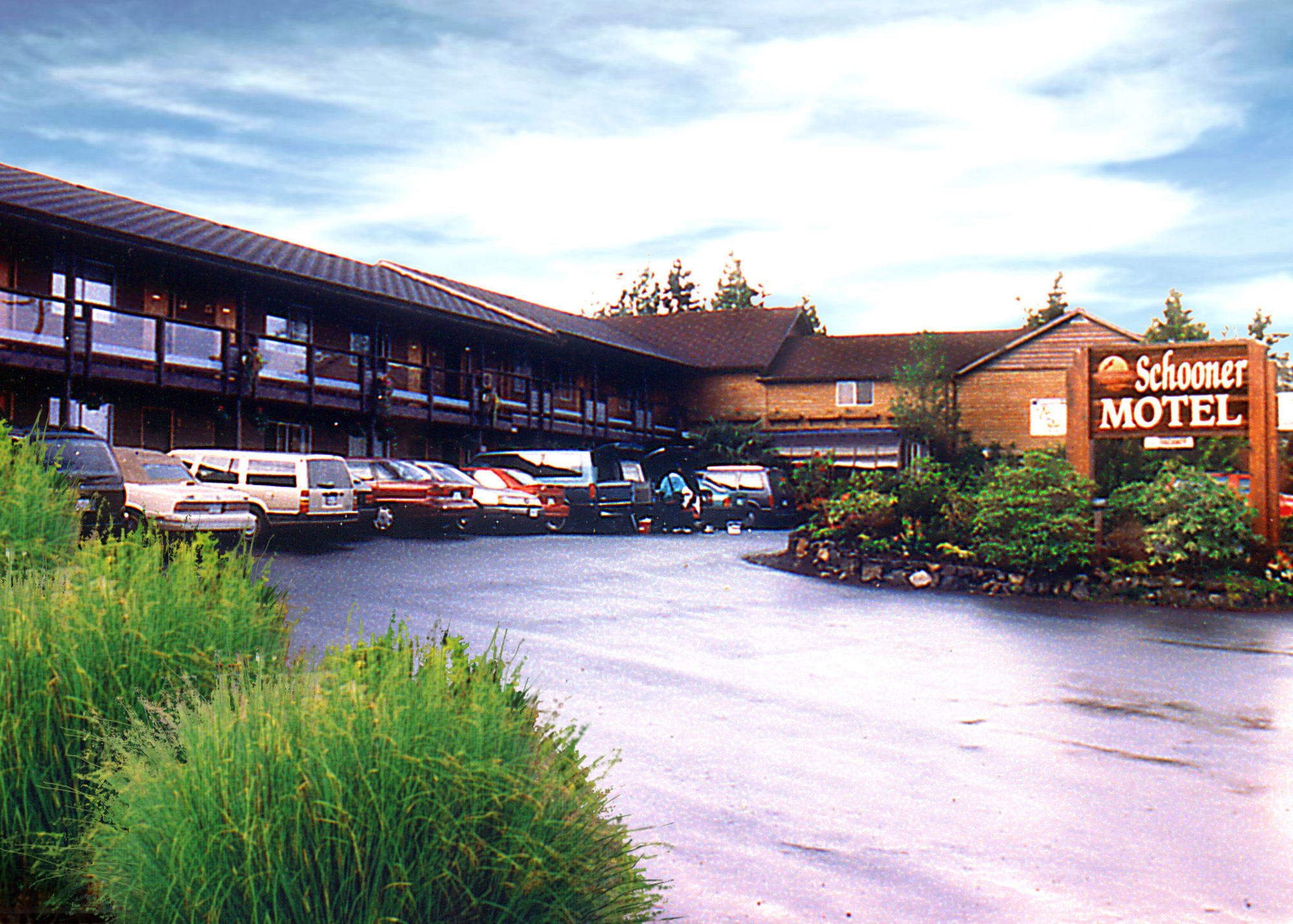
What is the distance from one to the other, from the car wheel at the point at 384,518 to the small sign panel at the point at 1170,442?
13.4 meters

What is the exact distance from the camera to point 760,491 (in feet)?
103

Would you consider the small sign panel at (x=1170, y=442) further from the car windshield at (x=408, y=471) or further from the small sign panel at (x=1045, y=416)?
the small sign panel at (x=1045, y=416)

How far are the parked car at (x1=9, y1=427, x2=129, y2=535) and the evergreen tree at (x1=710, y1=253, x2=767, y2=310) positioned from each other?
251 ft

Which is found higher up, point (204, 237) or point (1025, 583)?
point (204, 237)

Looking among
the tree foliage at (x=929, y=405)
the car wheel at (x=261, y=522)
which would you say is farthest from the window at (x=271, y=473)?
the tree foliage at (x=929, y=405)

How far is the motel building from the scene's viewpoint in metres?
22.4

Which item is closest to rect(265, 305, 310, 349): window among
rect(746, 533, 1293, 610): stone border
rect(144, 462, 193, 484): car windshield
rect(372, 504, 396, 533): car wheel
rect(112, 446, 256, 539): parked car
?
rect(372, 504, 396, 533): car wheel

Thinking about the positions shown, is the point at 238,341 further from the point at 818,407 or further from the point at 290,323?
the point at 818,407

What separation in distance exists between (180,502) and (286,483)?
284 cm

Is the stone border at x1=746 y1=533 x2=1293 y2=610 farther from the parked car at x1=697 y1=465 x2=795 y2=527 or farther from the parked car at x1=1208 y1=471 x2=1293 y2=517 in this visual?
the parked car at x1=697 y1=465 x2=795 y2=527

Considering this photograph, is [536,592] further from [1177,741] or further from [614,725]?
[1177,741]

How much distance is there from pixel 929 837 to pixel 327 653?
3.29 m

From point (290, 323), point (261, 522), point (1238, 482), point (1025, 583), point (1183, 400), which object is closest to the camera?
point (1025, 583)

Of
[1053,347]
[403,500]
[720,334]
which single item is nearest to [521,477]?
[403,500]
